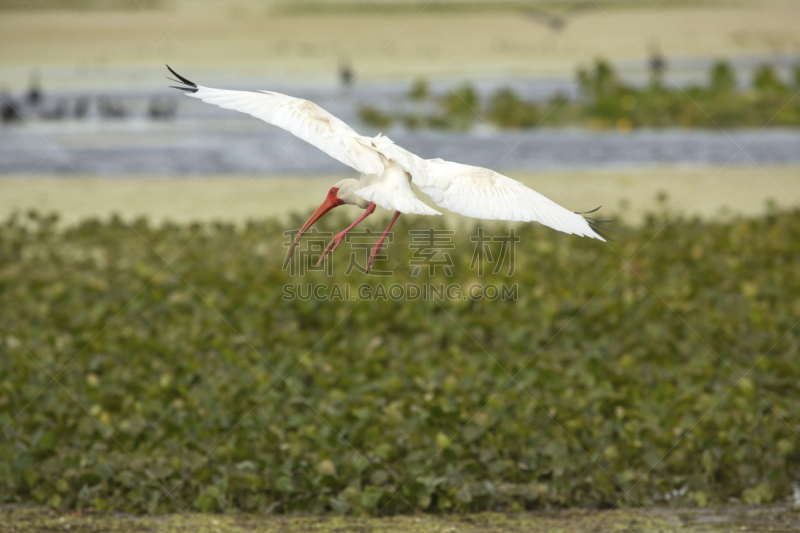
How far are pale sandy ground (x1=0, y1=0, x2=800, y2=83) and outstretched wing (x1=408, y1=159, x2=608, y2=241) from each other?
33.0 meters

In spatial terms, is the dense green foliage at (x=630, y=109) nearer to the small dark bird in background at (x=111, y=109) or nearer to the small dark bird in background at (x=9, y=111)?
the small dark bird in background at (x=111, y=109)

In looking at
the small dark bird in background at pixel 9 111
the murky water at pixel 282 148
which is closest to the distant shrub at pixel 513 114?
the murky water at pixel 282 148

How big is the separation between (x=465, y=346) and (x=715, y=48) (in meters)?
40.7

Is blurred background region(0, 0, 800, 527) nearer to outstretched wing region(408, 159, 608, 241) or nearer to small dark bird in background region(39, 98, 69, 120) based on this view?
outstretched wing region(408, 159, 608, 241)

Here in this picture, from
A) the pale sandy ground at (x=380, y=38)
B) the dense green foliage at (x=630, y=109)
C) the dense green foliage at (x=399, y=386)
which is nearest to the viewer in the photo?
the dense green foliage at (x=399, y=386)

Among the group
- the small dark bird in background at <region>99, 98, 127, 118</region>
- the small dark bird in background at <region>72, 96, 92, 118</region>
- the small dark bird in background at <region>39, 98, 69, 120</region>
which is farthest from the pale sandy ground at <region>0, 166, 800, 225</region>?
the small dark bird in background at <region>99, 98, 127, 118</region>

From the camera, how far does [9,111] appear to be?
74.5ft

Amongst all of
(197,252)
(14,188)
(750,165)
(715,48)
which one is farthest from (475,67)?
(197,252)

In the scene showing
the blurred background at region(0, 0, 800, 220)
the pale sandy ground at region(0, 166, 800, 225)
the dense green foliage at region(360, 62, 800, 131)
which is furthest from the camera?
the dense green foliage at region(360, 62, 800, 131)

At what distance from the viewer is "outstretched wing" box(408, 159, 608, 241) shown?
205 cm

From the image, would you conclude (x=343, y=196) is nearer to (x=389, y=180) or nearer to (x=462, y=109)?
(x=389, y=180)

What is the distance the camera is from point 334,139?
2.09m

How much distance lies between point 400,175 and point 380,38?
44892mm

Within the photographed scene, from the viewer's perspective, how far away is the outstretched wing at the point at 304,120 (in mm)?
2041
